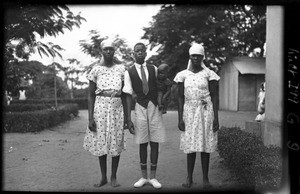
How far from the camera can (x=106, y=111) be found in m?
4.90

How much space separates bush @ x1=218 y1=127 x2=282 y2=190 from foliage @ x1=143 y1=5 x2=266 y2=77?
8.22 meters

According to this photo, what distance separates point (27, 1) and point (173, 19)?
1074cm

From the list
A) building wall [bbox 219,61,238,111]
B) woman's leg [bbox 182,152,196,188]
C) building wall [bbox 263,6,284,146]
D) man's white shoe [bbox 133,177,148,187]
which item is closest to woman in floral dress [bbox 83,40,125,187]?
man's white shoe [bbox 133,177,148,187]

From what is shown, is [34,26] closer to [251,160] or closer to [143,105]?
[143,105]

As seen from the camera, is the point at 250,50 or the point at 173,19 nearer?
the point at 173,19

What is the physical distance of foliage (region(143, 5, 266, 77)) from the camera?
1367 centimetres

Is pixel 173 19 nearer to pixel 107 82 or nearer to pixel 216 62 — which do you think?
pixel 216 62

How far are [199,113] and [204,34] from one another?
372 inches

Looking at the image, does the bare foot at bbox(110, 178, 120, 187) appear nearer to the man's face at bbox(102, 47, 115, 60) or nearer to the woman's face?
the man's face at bbox(102, 47, 115, 60)

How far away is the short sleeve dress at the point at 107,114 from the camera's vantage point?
4895mm

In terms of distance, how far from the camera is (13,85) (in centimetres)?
1006

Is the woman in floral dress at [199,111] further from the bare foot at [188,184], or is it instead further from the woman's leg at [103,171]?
the woman's leg at [103,171]

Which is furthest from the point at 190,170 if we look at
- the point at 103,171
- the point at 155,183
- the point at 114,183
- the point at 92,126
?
the point at 92,126

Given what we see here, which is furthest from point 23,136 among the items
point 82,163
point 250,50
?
point 250,50
